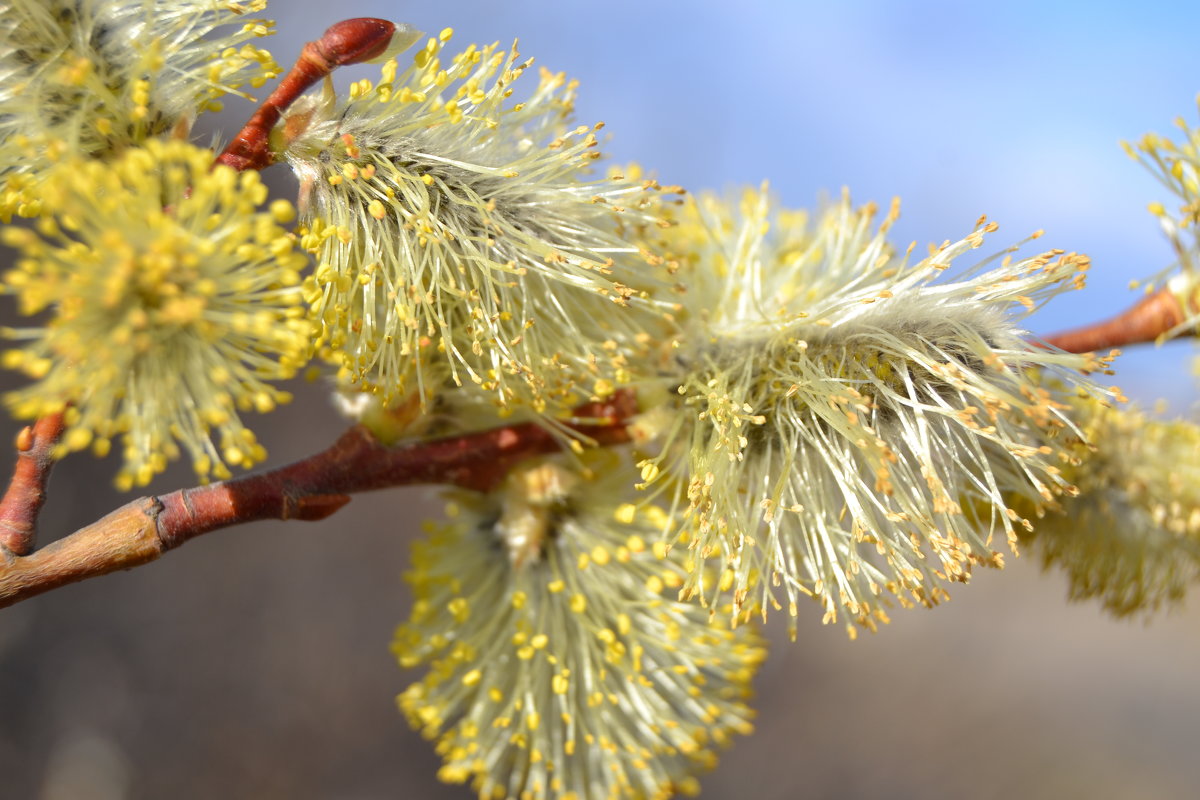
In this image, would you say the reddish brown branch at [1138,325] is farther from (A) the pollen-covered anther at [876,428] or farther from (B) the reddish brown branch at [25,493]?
(B) the reddish brown branch at [25,493]

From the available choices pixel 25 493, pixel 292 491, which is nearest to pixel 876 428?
pixel 292 491

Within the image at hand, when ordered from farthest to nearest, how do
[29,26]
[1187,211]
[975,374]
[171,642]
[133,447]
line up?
[171,642] → [1187,211] → [975,374] → [29,26] → [133,447]

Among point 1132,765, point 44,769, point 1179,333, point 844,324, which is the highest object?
point 844,324

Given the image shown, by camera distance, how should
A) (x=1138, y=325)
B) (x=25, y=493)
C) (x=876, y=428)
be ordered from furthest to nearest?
(x=1138, y=325), (x=876, y=428), (x=25, y=493)

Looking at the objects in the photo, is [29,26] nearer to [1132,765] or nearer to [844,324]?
[844,324]

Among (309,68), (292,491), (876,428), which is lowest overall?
(876,428)

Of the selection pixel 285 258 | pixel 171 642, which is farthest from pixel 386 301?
pixel 171 642

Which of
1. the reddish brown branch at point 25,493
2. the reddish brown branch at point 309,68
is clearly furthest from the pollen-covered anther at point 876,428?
the reddish brown branch at point 25,493

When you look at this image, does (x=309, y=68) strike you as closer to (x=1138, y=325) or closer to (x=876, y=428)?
(x=876, y=428)
